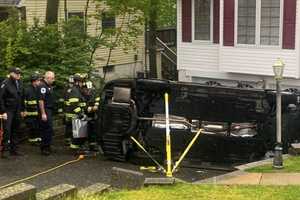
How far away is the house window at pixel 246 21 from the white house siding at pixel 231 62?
0.32 meters

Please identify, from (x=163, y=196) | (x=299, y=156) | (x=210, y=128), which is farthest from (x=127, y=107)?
(x=163, y=196)

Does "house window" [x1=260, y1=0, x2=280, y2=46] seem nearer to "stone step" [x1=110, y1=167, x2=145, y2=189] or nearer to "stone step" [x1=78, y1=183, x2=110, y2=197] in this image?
"stone step" [x1=110, y1=167, x2=145, y2=189]

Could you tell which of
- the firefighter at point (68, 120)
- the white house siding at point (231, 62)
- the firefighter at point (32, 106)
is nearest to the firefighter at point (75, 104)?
the firefighter at point (68, 120)

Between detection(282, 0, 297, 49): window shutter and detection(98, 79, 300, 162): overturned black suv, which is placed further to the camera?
detection(282, 0, 297, 49): window shutter

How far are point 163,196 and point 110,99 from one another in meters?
5.41

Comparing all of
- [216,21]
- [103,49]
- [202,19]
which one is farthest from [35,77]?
[103,49]

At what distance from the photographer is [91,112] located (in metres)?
13.6

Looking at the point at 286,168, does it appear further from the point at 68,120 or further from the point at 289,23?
the point at 289,23

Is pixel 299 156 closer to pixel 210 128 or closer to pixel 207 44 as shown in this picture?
pixel 210 128

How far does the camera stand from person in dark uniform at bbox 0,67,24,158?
1229 cm

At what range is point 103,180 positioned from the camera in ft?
36.0

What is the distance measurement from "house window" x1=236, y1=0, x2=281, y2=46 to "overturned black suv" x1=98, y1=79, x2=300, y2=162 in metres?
6.18

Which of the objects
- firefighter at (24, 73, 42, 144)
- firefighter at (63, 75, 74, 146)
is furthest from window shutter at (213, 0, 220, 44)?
firefighter at (24, 73, 42, 144)

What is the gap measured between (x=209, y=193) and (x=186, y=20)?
1289 centimetres
